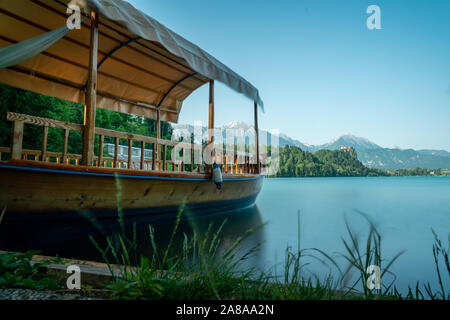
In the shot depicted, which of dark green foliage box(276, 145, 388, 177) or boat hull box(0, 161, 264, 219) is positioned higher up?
dark green foliage box(276, 145, 388, 177)

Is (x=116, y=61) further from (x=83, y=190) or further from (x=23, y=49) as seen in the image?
(x=83, y=190)

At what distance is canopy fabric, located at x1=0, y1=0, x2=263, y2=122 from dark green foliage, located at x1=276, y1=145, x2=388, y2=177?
219 ft

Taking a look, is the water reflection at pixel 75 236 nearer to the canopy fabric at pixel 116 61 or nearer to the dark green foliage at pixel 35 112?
the canopy fabric at pixel 116 61

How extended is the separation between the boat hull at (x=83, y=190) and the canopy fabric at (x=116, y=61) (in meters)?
1.42

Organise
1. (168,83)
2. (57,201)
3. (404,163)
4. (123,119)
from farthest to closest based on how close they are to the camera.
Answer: (404,163)
(123,119)
(168,83)
(57,201)

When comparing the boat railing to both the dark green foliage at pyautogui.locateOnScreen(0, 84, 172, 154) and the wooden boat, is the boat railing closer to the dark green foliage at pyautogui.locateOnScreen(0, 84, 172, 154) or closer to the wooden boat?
the wooden boat

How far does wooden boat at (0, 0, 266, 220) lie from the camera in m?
2.91

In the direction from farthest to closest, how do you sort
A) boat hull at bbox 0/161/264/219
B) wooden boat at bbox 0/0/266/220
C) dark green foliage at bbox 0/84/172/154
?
dark green foliage at bbox 0/84/172/154 → wooden boat at bbox 0/0/266/220 → boat hull at bbox 0/161/264/219

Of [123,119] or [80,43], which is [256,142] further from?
[123,119]
